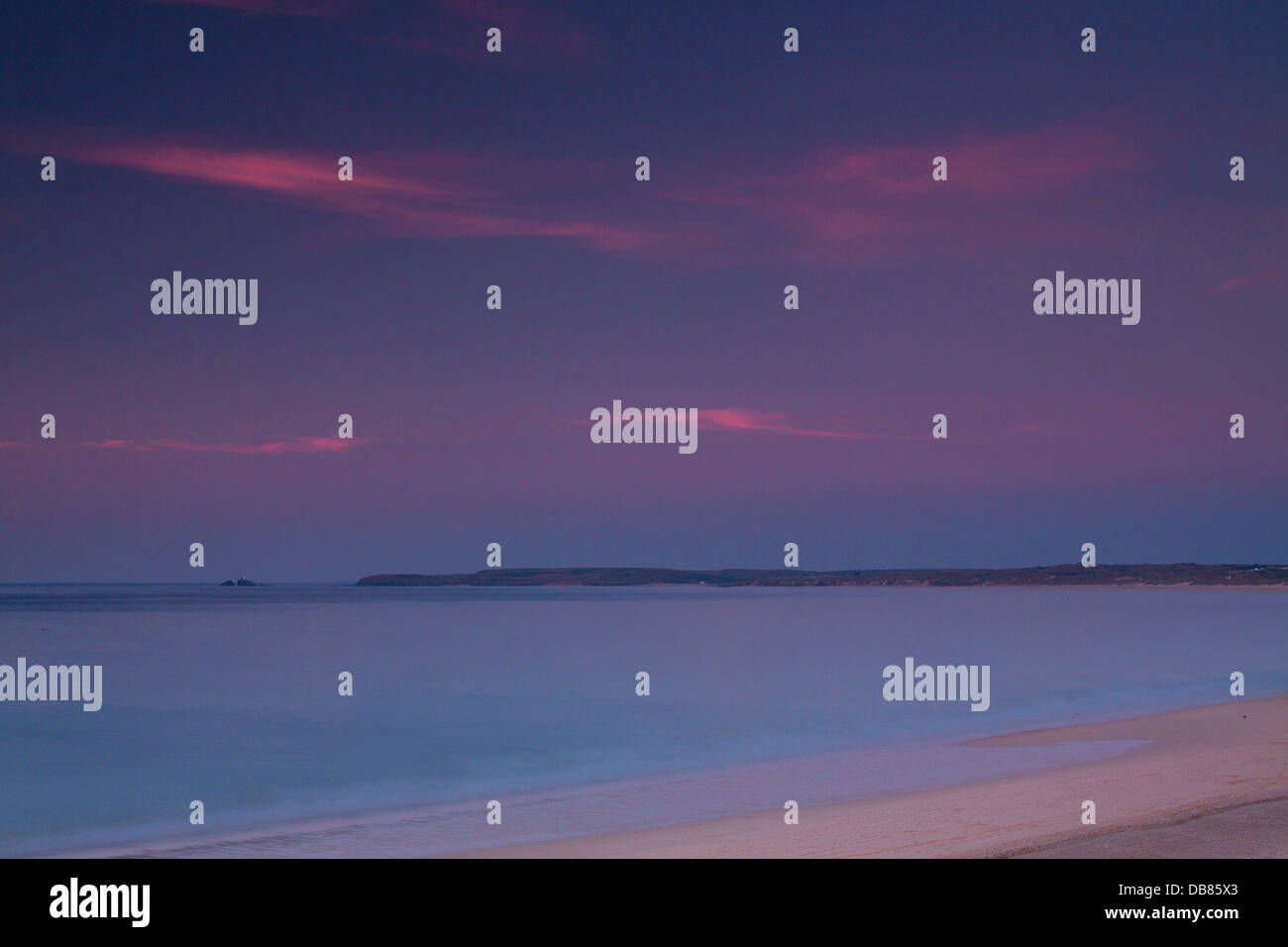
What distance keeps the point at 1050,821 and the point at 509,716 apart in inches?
699

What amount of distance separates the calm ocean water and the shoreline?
3.59 ft

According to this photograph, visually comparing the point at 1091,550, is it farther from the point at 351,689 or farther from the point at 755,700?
the point at 351,689

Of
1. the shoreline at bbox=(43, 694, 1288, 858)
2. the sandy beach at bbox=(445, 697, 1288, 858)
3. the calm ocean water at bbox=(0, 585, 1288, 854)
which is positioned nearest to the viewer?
the sandy beach at bbox=(445, 697, 1288, 858)

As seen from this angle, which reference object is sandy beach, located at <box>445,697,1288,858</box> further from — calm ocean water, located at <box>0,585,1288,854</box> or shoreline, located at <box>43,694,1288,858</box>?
calm ocean water, located at <box>0,585,1288,854</box>

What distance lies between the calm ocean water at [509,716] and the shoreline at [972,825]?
1095 millimetres

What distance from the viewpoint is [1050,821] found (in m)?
10.8

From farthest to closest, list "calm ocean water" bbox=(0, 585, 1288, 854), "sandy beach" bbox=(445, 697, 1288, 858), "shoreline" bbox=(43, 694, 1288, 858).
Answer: "calm ocean water" bbox=(0, 585, 1288, 854) → "shoreline" bbox=(43, 694, 1288, 858) → "sandy beach" bbox=(445, 697, 1288, 858)

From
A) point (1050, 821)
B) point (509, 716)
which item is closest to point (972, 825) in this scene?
point (1050, 821)

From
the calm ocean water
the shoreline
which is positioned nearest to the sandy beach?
the shoreline

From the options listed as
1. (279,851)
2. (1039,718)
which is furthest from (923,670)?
(279,851)

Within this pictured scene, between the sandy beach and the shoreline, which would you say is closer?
the sandy beach

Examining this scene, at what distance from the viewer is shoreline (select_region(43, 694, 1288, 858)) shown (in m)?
8.81

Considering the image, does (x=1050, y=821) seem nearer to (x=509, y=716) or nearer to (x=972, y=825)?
(x=972, y=825)
